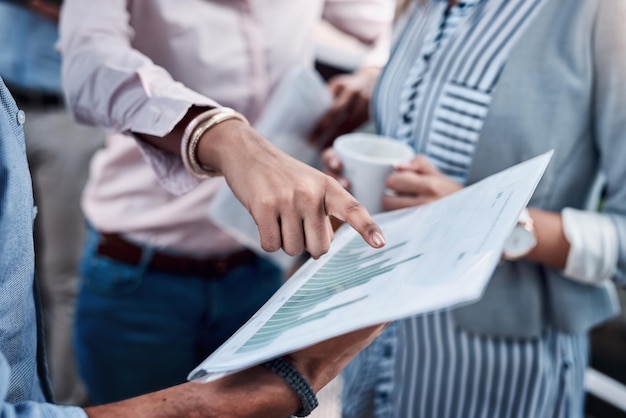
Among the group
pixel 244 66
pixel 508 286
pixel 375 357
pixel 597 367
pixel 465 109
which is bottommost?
pixel 597 367

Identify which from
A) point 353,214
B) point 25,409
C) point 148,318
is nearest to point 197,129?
point 353,214

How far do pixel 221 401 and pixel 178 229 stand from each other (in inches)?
26.3

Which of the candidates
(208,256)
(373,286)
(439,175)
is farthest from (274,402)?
(208,256)

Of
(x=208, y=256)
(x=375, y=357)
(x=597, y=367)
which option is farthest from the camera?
(x=597, y=367)

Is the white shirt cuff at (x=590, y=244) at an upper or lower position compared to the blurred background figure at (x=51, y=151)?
upper

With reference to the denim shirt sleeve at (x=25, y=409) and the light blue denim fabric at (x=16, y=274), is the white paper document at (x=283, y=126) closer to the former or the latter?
the light blue denim fabric at (x=16, y=274)

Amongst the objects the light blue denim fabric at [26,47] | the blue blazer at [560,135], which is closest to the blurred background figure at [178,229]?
the blue blazer at [560,135]

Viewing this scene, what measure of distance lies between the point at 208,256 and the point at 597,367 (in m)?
1.45

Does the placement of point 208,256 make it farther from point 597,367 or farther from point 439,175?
point 597,367

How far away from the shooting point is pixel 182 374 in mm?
1310

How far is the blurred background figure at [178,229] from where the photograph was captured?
110cm

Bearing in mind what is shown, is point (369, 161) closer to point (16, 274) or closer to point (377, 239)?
point (377, 239)

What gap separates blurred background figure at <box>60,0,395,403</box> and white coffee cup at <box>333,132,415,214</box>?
206 mm

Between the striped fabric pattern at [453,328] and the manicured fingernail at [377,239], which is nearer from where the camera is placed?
the manicured fingernail at [377,239]
